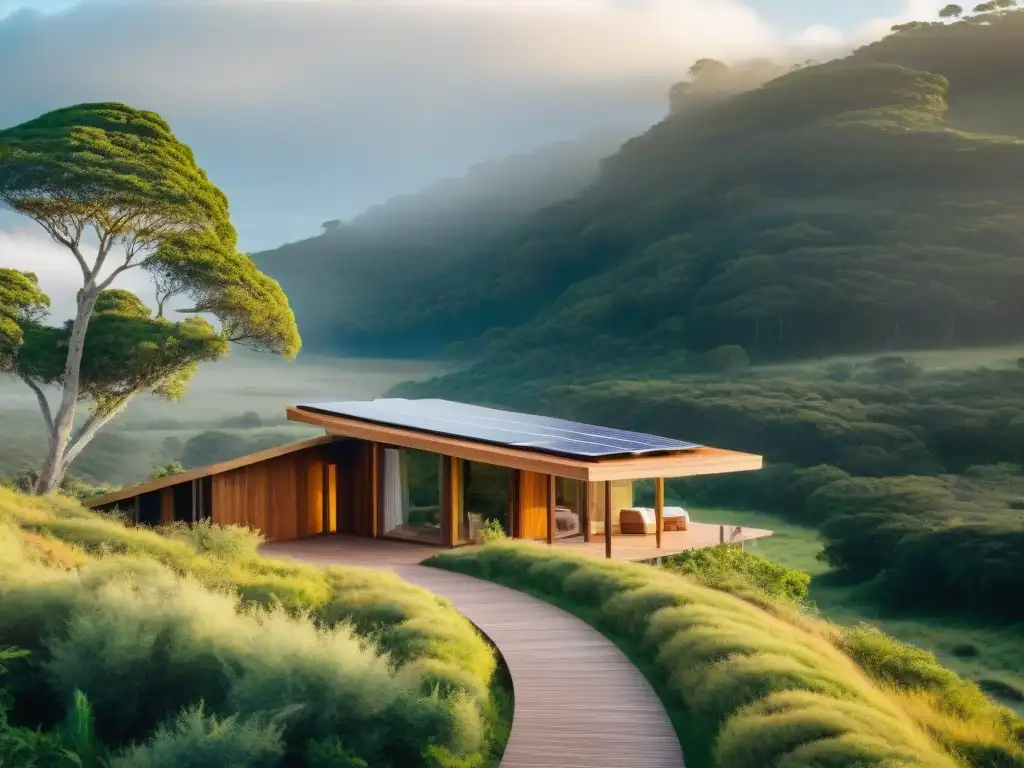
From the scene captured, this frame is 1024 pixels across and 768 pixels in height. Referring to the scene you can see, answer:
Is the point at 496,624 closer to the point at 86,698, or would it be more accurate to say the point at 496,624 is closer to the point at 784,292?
the point at 86,698

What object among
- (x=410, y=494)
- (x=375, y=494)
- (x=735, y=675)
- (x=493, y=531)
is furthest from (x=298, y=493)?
(x=735, y=675)

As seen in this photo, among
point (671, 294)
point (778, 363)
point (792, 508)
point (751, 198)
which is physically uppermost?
point (751, 198)

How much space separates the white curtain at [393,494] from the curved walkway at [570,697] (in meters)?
8.49

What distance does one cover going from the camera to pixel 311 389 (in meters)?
132

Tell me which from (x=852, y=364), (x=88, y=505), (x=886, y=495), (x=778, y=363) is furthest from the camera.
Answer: (x=778, y=363)

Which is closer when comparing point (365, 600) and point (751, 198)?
point (365, 600)

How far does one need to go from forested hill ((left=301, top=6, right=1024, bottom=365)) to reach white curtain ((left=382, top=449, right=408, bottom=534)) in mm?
92990

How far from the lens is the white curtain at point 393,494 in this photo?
22.8 meters

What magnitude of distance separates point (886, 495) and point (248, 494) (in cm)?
5835

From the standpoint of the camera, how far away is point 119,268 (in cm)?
2644

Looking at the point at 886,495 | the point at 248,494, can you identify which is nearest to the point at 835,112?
the point at 886,495

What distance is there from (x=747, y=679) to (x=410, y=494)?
1359 centimetres

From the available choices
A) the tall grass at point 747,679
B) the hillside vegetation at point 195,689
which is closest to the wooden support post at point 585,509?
the tall grass at point 747,679

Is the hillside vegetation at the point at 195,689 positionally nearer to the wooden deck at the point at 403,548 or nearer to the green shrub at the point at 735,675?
the green shrub at the point at 735,675
